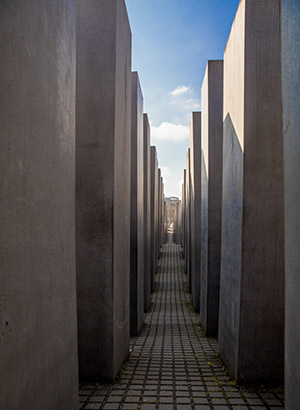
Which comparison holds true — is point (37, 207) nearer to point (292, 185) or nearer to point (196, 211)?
point (292, 185)

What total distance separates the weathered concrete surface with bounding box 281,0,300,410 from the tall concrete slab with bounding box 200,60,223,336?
473 cm

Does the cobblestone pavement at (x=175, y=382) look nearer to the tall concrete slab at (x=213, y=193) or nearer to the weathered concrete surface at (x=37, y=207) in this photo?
the tall concrete slab at (x=213, y=193)

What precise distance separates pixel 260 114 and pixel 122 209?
7.77 feet

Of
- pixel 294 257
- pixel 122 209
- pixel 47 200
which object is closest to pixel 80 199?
pixel 122 209

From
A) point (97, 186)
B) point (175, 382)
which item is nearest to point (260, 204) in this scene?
point (97, 186)

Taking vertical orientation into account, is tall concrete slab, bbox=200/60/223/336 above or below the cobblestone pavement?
above

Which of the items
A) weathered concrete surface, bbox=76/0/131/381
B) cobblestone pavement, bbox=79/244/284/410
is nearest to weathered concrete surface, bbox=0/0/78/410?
cobblestone pavement, bbox=79/244/284/410

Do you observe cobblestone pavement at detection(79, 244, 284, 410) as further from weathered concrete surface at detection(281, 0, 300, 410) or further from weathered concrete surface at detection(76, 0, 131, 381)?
weathered concrete surface at detection(281, 0, 300, 410)

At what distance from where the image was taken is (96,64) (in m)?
4.65

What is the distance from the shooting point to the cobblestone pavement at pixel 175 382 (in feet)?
12.7

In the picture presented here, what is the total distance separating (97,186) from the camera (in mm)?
4586

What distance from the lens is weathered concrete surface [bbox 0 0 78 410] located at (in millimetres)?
2006

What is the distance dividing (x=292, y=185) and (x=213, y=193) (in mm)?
4925

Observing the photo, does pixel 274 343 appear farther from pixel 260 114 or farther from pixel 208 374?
pixel 260 114
